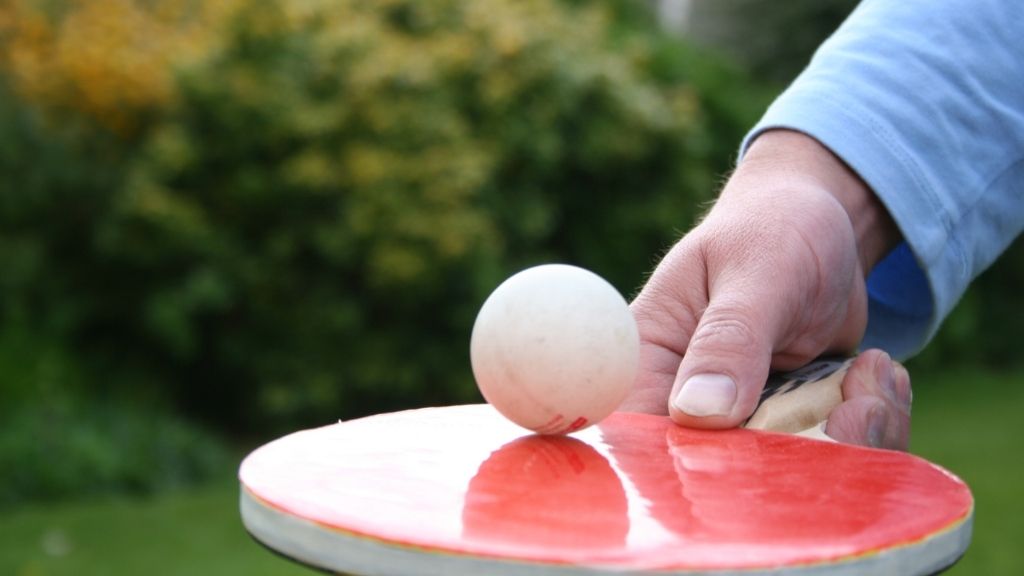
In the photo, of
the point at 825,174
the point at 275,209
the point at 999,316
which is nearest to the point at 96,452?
the point at 275,209

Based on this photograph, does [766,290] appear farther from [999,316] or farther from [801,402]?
[999,316]

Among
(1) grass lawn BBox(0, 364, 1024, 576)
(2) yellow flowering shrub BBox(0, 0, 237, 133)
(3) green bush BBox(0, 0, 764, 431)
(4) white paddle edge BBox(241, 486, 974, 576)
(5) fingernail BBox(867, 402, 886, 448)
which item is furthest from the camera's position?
(2) yellow flowering shrub BBox(0, 0, 237, 133)

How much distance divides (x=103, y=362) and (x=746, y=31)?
299 inches

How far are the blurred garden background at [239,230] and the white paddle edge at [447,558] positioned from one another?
484 centimetres

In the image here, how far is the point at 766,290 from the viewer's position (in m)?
2.43

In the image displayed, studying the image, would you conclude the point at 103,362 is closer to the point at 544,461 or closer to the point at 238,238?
the point at 238,238

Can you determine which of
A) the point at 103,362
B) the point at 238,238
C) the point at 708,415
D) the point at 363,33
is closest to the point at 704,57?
the point at 363,33

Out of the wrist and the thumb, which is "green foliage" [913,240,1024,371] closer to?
the wrist

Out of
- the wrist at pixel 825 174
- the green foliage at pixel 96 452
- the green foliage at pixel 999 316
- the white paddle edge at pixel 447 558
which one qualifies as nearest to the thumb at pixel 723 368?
the wrist at pixel 825 174

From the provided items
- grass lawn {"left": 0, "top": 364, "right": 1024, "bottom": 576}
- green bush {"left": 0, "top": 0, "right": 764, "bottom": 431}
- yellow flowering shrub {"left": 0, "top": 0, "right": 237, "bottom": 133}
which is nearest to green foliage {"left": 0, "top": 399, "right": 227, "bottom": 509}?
grass lawn {"left": 0, "top": 364, "right": 1024, "bottom": 576}

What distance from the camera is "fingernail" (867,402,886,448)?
7.66 feet

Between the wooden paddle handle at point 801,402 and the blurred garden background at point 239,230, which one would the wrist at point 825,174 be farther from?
the blurred garden background at point 239,230

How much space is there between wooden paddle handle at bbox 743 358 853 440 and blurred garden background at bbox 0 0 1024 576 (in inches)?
172

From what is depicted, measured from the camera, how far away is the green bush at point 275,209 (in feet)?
24.0
